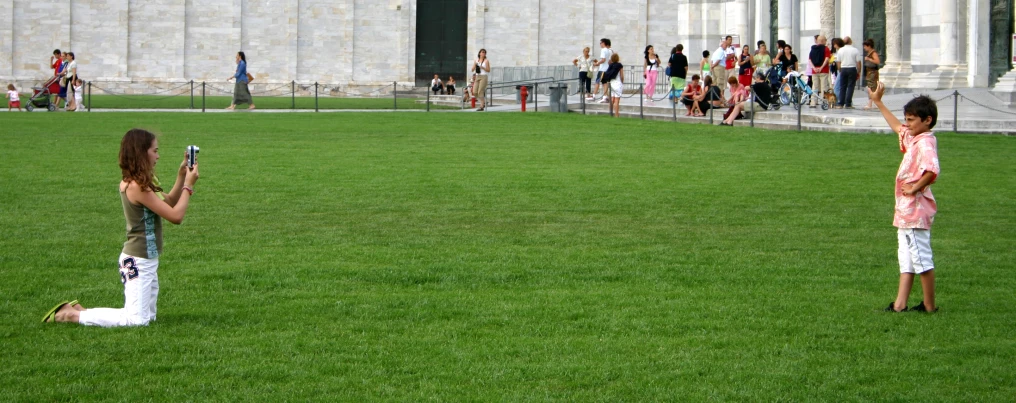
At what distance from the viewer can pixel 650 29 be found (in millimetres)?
59219

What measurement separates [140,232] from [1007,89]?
76.6 feet

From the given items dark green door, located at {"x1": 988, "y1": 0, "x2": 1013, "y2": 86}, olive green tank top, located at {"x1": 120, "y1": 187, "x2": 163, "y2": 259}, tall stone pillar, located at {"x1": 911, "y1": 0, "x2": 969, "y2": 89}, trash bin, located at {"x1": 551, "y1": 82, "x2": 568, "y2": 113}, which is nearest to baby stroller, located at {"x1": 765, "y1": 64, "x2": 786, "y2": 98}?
tall stone pillar, located at {"x1": 911, "y1": 0, "x2": 969, "y2": 89}

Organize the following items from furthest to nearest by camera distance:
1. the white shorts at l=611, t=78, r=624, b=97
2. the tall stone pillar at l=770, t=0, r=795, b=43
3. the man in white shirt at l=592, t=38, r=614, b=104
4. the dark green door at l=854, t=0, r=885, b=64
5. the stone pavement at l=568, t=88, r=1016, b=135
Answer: the tall stone pillar at l=770, t=0, r=795, b=43 < the dark green door at l=854, t=0, r=885, b=64 < the man in white shirt at l=592, t=38, r=614, b=104 < the white shorts at l=611, t=78, r=624, b=97 < the stone pavement at l=568, t=88, r=1016, b=135

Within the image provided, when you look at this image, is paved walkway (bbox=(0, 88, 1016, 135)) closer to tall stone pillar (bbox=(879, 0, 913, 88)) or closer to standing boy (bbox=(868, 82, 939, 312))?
tall stone pillar (bbox=(879, 0, 913, 88))

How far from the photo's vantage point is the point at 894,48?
32.7m

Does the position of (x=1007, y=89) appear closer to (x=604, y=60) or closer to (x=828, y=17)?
(x=828, y=17)

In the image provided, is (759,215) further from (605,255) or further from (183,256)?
(183,256)

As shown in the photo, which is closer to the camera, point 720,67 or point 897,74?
point 897,74

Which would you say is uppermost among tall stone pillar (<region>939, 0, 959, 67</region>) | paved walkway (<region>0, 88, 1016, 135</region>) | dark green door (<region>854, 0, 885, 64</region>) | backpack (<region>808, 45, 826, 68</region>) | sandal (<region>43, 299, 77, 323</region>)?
dark green door (<region>854, 0, 885, 64</region>)

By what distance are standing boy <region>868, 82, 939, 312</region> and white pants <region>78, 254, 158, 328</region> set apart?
4.83 meters

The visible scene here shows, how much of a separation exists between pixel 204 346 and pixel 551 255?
3.98m

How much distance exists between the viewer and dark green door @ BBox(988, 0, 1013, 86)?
30094mm

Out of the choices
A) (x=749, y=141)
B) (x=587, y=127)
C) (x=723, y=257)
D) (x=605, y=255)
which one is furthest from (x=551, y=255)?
(x=587, y=127)

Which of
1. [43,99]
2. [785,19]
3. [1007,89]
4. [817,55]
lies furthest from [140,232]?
[785,19]
